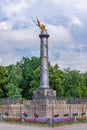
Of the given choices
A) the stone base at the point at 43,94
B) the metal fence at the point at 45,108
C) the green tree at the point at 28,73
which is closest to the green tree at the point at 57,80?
the green tree at the point at 28,73

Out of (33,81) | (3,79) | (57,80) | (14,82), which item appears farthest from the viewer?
(3,79)

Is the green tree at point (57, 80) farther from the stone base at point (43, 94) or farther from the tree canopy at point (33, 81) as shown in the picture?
the stone base at point (43, 94)

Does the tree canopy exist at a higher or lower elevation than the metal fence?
higher

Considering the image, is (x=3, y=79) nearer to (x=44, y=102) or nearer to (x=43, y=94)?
(x=43, y=94)

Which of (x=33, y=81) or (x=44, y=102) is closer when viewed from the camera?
(x=44, y=102)

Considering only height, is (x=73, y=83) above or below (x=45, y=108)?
above

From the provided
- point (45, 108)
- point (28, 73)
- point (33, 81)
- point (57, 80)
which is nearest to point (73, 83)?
point (57, 80)

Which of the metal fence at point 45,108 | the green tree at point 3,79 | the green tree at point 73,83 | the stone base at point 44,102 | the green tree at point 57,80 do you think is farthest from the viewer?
the green tree at point 3,79

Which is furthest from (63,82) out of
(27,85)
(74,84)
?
(27,85)

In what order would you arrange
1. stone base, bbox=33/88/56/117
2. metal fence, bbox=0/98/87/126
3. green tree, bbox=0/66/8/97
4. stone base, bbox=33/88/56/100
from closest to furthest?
1. metal fence, bbox=0/98/87/126
2. stone base, bbox=33/88/56/117
3. stone base, bbox=33/88/56/100
4. green tree, bbox=0/66/8/97

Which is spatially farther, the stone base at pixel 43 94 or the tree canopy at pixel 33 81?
the tree canopy at pixel 33 81

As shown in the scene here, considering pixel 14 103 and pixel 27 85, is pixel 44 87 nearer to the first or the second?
pixel 14 103

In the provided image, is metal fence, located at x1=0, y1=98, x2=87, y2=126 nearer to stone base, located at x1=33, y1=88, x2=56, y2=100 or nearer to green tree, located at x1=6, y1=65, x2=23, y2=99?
stone base, located at x1=33, y1=88, x2=56, y2=100

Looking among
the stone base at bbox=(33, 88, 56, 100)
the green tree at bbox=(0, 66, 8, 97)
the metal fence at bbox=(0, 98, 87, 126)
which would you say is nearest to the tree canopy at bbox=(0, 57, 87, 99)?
the green tree at bbox=(0, 66, 8, 97)
